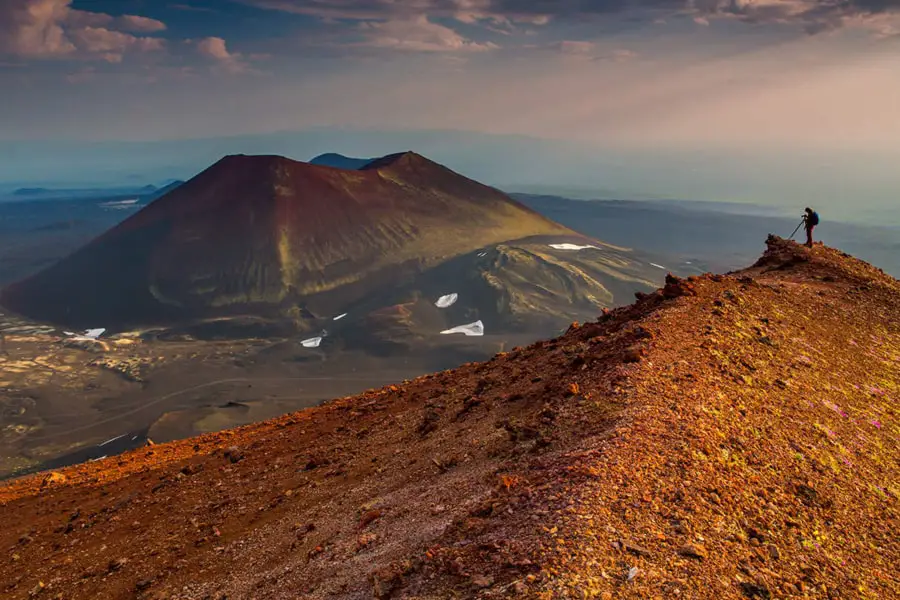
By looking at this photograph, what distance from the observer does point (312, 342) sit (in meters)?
148

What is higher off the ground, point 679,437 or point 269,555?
point 679,437

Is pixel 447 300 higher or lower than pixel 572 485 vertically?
lower

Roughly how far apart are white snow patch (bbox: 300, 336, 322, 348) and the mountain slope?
63.4ft

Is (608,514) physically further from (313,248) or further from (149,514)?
(313,248)

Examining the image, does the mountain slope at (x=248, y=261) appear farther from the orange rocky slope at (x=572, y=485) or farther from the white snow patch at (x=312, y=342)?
the orange rocky slope at (x=572, y=485)

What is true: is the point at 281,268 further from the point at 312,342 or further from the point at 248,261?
the point at 312,342

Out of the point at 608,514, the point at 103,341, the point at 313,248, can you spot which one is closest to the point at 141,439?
the point at 103,341

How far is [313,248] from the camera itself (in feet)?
618

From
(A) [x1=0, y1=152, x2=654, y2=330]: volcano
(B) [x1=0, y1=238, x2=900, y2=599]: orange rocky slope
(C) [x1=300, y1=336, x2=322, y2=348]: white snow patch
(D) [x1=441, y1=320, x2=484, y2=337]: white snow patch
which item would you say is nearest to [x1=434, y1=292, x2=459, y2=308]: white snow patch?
(A) [x1=0, y1=152, x2=654, y2=330]: volcano

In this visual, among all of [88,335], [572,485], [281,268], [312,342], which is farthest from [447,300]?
[572,485]

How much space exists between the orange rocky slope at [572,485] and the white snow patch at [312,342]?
126556mm

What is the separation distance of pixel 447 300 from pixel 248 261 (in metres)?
66.5

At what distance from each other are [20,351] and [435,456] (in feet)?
546

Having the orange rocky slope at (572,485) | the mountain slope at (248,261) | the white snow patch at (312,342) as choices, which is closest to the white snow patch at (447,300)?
the mountain slope at (248,261)
